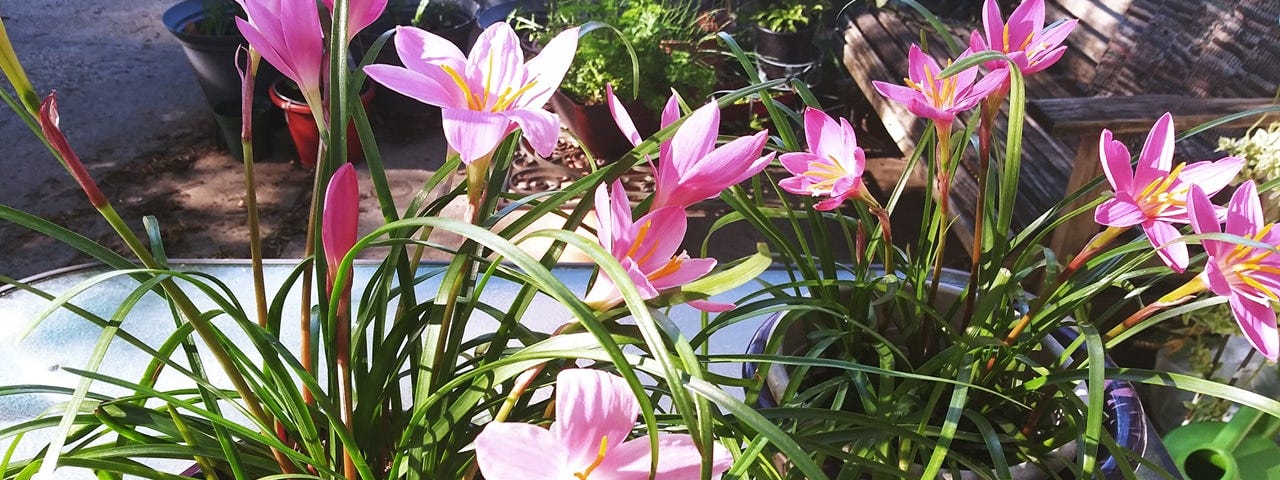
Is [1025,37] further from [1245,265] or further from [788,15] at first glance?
[788,15]

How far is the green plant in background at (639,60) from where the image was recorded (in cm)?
186

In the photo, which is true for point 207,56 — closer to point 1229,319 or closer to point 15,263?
point 15,263

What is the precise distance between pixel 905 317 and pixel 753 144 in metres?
0.28

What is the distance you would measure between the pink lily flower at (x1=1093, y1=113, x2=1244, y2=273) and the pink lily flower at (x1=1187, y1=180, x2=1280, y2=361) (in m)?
0.02

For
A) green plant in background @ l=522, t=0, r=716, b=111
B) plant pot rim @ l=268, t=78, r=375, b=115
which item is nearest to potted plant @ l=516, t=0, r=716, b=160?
green plant in background @ l=522, t=0, r=716, b=111

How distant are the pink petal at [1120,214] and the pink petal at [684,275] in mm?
212

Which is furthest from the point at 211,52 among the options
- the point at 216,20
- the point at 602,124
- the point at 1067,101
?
the point at 1067,101

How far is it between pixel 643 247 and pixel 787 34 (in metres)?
2.15

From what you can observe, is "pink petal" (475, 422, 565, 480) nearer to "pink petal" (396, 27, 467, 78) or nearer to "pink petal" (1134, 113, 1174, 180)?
"pink petal" (396, 27, 467, 78)

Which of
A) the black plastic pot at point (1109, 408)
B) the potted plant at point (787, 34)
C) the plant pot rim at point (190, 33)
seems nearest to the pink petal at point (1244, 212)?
the black plastic pot at point (1109, 408)

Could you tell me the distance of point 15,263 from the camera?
188 cm

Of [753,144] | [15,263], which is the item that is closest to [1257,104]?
[753,144]

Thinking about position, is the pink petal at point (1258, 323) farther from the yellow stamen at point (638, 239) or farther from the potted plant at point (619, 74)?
the potted plant at point (619, 74)

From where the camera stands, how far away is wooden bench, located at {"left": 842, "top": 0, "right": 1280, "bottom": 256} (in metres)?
1.17
